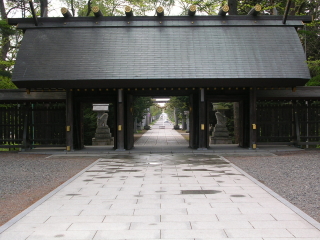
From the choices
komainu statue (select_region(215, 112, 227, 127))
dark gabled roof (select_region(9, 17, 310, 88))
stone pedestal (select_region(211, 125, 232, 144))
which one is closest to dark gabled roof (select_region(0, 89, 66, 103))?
dark gabled roof (select_region(9, 17, 310, 88))

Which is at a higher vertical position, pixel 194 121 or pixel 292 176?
pixel 194 121

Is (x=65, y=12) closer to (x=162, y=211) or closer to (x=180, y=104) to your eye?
(x=162, y=211)

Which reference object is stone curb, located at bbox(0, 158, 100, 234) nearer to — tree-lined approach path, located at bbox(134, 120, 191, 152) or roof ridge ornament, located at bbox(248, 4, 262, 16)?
tree-lined approach path, located at bbox(134, 120, 191, 152)

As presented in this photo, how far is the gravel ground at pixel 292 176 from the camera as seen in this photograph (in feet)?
23.6

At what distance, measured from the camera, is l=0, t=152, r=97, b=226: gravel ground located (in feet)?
23.4

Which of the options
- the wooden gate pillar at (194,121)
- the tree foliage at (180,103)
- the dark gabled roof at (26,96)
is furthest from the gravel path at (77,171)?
the tree foliage at (180,103)

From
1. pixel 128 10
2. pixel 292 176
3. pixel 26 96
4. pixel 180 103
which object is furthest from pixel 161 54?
pixel 180 103

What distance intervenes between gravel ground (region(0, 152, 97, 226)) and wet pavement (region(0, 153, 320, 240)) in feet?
1.49

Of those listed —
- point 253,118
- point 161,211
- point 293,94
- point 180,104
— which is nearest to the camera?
point 161,211

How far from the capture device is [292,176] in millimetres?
10211

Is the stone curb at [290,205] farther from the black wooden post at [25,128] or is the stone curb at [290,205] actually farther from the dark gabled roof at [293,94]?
the black wooden post at [25,128]

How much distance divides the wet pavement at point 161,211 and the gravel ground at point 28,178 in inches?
17.9

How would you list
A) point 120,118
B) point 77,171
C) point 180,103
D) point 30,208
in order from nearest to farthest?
point 30,208
point 77,171
point 120,118
point 180,103

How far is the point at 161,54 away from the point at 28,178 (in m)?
9.16
